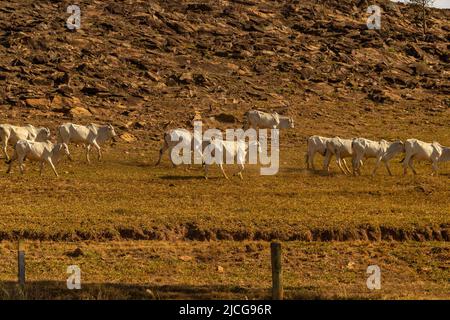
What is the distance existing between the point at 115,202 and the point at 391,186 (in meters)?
9.78

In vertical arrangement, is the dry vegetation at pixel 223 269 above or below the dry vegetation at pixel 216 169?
below

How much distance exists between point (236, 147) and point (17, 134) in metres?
9.33

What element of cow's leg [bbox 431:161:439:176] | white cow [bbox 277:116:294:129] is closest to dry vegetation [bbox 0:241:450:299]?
cow's leg [bbox 431:161:439:176]

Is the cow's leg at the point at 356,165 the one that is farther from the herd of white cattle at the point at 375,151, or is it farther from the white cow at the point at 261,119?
the white cow at the point at 261,119

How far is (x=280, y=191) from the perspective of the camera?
25766mm

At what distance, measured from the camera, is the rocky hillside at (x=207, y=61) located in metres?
42.0

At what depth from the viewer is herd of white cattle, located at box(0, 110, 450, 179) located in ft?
90.5

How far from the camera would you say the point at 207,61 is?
5116 cm

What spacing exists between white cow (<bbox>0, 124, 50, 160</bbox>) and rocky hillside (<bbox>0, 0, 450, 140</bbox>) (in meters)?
5.75

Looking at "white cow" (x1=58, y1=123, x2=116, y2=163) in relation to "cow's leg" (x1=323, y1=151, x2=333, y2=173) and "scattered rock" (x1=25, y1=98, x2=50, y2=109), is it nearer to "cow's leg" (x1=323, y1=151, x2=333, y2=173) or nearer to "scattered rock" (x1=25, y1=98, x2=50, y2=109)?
"scattered rock" (x1=25, y1=98, x2=50, y2=109)

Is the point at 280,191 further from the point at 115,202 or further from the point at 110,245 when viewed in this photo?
the point at 110,245

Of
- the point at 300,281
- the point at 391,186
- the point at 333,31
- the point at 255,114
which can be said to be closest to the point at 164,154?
the point at 255,114

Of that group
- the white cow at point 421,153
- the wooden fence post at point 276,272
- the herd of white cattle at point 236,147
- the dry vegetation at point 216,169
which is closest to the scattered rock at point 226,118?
the dry vegetation at point 216,169

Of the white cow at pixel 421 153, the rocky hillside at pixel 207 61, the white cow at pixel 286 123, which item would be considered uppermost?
the rocky hillside at pixel 207 61
